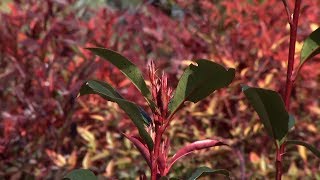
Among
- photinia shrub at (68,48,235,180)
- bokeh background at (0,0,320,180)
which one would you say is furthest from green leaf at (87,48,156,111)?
bokeh background at (0,0,320,180)

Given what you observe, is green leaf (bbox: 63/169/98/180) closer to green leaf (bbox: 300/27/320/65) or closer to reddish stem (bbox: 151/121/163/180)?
reddish stem (bbox: 151/121/163/180)

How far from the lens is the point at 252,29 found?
3.56 m

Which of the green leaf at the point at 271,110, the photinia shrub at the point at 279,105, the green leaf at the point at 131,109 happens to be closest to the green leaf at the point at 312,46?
the photinia shrub at the point at 279,105

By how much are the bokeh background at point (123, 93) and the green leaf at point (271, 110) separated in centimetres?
162

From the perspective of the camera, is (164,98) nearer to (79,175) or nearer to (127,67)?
(127,67)

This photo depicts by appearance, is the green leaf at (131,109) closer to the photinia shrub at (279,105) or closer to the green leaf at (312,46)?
the photinia shrub at (279,105)

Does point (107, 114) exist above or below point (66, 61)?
below

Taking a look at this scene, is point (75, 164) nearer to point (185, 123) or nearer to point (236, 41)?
point (185, 123)

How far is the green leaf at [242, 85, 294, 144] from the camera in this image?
1.29m

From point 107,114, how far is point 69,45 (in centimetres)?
42

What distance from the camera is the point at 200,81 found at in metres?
1.24

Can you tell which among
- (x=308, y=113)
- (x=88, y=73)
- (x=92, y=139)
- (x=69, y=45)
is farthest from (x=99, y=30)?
(x=308, y=113)

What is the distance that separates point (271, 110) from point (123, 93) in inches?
76.5

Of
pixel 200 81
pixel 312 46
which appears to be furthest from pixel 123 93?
pixel 200 81
